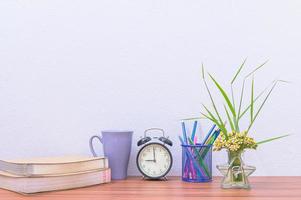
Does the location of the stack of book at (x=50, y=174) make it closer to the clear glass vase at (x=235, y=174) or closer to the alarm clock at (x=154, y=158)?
the alarm clock at (x=154, y=158)

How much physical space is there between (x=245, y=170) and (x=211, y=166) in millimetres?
148

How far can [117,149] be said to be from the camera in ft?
4.26

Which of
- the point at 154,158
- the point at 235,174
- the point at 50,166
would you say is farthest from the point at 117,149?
the point at 235,174

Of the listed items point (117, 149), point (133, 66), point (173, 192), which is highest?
point (133, 66)

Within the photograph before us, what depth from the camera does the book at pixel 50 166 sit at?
110 centimetres

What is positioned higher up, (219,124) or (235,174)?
(219,124)

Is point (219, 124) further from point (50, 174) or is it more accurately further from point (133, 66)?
point (50, 174)

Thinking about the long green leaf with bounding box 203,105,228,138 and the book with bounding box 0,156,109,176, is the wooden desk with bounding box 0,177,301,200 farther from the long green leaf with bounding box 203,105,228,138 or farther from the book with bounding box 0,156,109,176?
the long green leaf with bounding box 203,105,228,138

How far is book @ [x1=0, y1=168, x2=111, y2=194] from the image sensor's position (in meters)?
1.08

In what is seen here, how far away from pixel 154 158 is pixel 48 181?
1.11ft

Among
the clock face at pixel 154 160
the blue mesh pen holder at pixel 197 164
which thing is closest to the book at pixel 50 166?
the clock face at pixel 154 160

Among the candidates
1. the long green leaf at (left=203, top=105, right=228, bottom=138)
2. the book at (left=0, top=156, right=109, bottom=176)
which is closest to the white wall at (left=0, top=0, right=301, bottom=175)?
the long green leaf at (left=203, top=105, right=228, bottom=138)

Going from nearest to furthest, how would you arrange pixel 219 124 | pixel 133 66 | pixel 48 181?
pixel 48 181 < pixel 219 124 < pixel 133 66

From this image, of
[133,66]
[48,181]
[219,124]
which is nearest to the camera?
[48,181]
